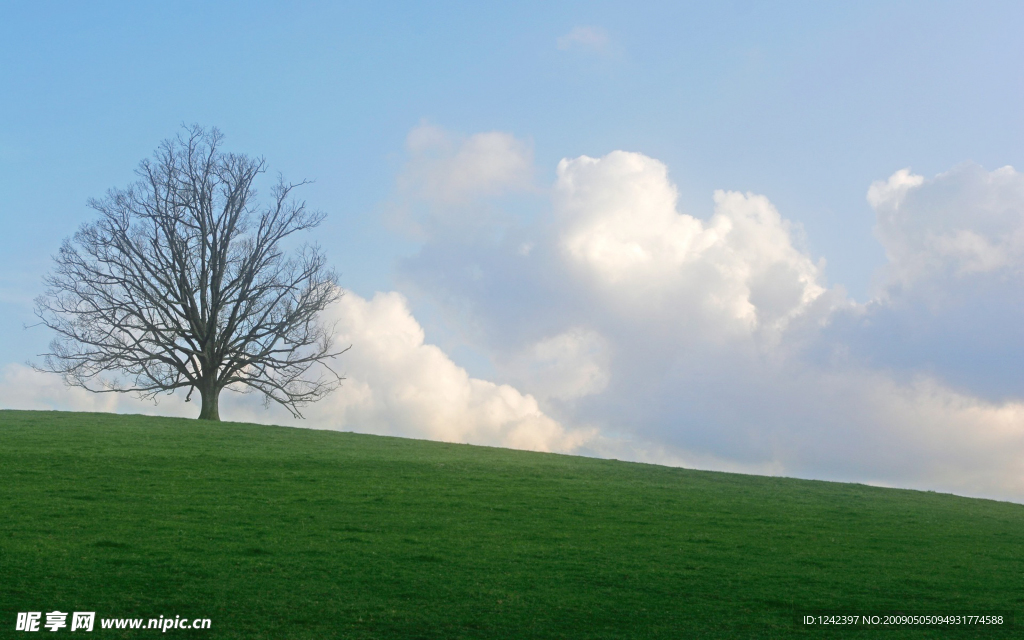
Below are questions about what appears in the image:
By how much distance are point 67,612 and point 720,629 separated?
882 centimetres

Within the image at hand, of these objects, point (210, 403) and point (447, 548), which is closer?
point (447, 548)

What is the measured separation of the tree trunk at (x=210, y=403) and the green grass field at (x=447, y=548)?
9.70 metres

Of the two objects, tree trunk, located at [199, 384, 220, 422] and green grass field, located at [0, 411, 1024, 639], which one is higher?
tree trunk, located at [199, 384, 220, 422]

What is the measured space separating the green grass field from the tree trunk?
31.8ft

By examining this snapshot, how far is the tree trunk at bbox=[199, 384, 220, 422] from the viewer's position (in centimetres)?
3666

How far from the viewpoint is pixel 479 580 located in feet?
42.5

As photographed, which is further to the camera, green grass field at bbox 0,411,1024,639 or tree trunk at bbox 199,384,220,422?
tree trunk at bbox 199,384,220,422

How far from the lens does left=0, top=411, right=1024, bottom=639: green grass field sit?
11.3 metres

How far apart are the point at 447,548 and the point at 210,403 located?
25.4m

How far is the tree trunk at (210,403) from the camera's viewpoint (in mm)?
36656

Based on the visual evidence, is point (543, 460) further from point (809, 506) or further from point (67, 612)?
point (67, 612)

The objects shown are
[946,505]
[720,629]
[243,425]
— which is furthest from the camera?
[243,425]

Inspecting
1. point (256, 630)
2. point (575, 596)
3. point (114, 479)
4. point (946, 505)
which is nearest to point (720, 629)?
point (575, 596)

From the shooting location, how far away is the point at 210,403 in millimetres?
36875
